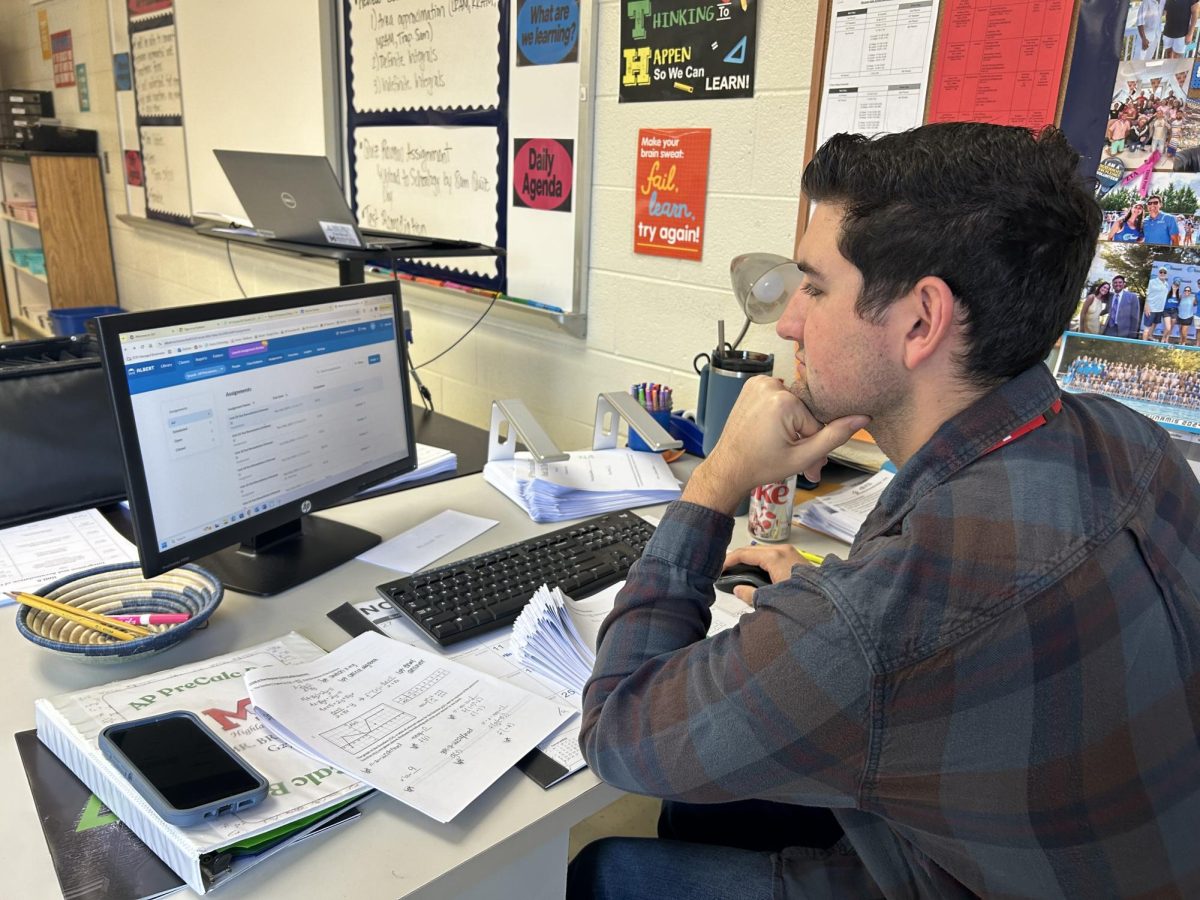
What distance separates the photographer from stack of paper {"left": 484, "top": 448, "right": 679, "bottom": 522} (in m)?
1.45

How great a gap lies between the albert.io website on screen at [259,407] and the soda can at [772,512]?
60 centimetres

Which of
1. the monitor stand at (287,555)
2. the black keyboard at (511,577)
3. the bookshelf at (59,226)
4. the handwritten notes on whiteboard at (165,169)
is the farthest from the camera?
the bookshelf at (59,226)

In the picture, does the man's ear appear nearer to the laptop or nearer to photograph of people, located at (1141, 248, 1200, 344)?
photograph of people, located at (1141, 248, 1200, 344)

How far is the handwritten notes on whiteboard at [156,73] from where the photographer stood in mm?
3479

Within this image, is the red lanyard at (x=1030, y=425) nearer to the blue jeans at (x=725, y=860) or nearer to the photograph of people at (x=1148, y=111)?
the blue jeans at (x=725, y=860)

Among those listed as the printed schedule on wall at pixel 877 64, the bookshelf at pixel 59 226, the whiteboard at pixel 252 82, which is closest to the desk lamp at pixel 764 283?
the printed schedule on wall at pixel 877 64

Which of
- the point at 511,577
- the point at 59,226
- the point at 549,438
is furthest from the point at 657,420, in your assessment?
the point at 59,226

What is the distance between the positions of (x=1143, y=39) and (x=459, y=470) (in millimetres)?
1339

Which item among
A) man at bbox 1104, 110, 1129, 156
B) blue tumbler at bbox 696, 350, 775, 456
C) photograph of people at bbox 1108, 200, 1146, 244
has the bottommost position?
blue tumbler at bbox 696, 350, 775, 456

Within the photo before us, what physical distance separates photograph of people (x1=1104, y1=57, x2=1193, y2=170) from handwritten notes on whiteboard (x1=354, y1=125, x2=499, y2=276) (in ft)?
Answer: 4.76

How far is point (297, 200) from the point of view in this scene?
1.85 meters

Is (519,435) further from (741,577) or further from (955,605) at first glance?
(955,605)

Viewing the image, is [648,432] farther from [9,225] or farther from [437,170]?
[9,225]

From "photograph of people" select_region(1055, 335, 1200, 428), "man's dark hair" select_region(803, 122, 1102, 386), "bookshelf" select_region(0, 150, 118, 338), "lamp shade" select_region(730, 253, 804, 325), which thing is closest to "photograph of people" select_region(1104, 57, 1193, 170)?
"photograph of people" select_region(1055, 335, 1200, 428)
